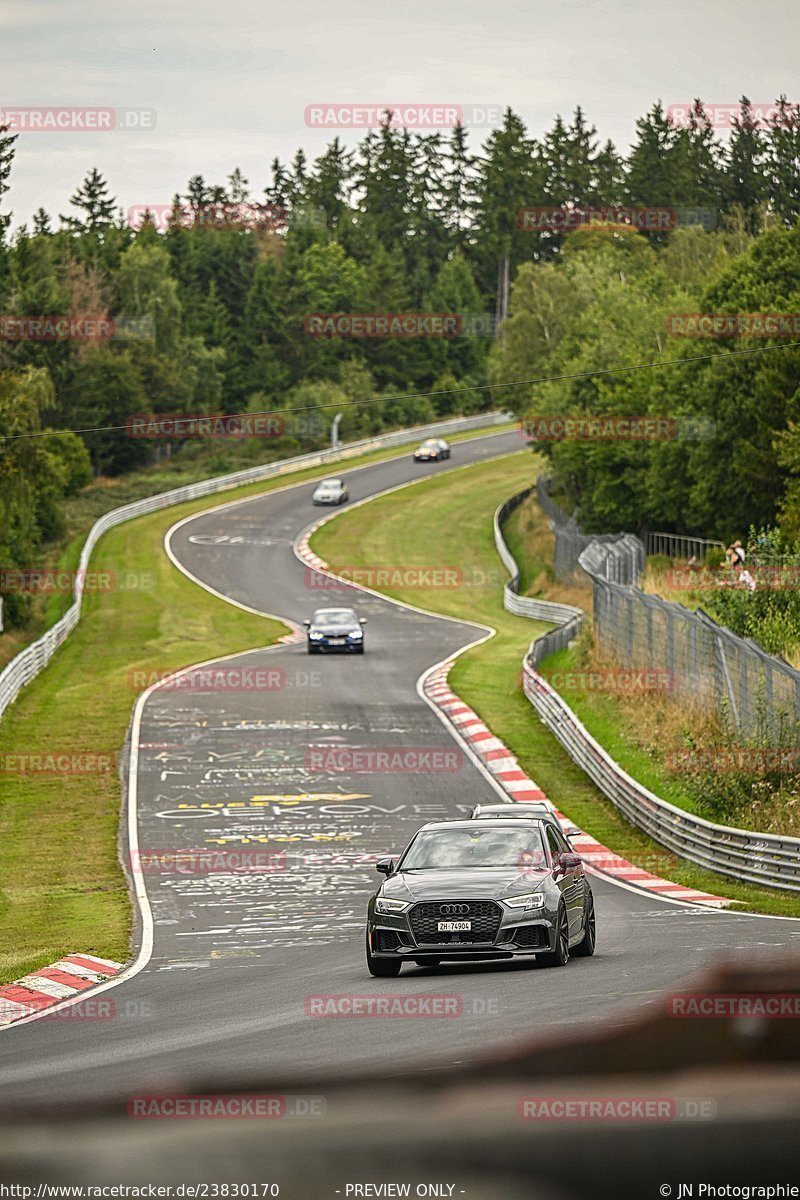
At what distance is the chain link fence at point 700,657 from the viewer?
77.7ft

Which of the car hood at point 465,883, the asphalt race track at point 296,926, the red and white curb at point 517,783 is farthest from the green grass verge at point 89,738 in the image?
the red and white curb at point 517,783

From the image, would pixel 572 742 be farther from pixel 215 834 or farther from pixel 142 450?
pixel 142 450

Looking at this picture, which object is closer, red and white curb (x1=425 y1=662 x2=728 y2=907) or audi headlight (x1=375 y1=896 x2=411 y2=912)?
audi headlight (x1=375 y1=896 x2=411 y2=912)

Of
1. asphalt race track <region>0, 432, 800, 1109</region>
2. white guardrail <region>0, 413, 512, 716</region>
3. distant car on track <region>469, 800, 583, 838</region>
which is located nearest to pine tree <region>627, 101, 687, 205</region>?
white guardrail <region>0, 413, 512, 716</region>

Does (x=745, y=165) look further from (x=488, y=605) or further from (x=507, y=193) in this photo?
(x=488, y=605)

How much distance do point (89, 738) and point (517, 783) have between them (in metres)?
10.9

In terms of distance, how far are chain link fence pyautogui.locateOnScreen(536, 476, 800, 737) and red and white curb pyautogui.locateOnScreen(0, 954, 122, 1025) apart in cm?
1047

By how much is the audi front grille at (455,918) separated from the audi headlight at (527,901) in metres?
0.13

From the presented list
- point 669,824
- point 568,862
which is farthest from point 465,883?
point 669,824

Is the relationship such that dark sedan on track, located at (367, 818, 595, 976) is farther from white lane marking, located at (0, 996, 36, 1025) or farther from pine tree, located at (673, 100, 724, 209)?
pine tree, located at (673, 100, 724, 209)

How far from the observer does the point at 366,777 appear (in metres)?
31.3

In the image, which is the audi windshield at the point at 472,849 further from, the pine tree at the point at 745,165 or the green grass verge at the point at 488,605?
the pine tree at the point at 745,165

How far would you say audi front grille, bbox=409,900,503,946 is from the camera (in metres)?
14.5

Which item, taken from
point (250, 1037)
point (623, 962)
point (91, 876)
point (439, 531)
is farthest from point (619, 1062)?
point (439, 531)
